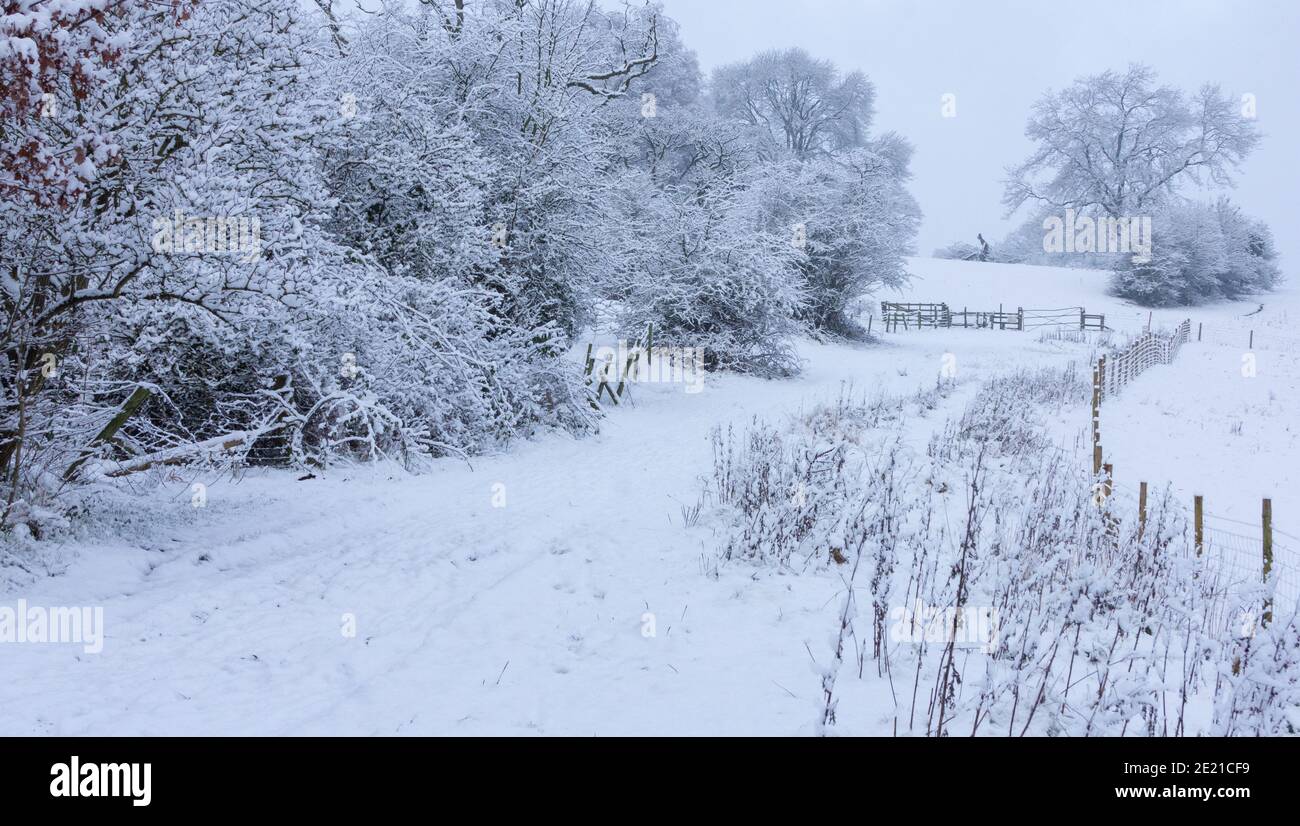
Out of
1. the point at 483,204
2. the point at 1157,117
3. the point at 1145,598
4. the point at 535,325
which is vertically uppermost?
the point at 1157,117

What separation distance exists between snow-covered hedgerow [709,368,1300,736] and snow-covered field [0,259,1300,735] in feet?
1.01

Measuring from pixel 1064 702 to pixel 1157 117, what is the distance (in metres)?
59.3

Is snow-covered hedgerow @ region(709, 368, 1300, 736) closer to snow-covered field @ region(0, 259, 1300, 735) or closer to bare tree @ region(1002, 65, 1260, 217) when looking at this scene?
snow-covered field @ region(0, 259, 1300, 735)

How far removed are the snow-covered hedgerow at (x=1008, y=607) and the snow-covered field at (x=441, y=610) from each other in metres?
0.31

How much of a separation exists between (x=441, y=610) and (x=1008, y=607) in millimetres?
3839

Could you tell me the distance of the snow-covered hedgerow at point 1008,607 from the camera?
354 centimetres

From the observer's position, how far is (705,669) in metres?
4.30

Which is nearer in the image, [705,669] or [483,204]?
[705,669]

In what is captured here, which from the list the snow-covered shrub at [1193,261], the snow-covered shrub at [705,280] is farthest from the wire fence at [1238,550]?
the snow-covered shrub at [1193,261]

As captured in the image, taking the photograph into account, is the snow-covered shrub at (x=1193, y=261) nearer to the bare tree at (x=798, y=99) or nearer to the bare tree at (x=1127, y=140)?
the bare tree at (x=1127, y=140)

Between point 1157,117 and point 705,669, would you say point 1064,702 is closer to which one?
point 705,669
